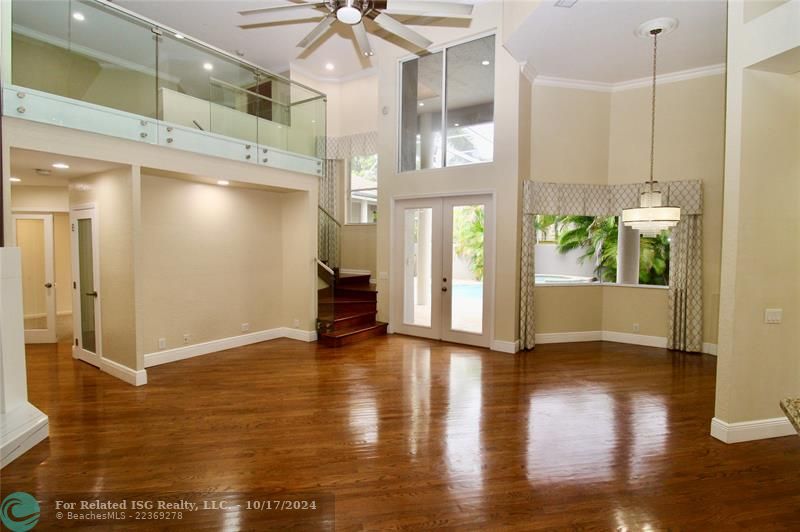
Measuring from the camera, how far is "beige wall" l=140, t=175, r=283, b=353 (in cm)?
525

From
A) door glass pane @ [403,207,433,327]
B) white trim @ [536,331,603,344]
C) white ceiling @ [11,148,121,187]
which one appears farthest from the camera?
door glass pane @ [403,207,433,327]

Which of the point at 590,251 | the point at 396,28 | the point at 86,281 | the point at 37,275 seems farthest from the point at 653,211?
the point at 37,275

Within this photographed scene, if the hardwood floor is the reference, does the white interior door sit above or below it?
above

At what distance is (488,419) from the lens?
3758mm

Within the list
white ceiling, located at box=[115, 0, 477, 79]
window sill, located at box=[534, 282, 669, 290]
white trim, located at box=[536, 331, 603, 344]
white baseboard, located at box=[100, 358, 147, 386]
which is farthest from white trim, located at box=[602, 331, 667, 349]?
white baseboard, located at box=[100, 358, 147, 386]

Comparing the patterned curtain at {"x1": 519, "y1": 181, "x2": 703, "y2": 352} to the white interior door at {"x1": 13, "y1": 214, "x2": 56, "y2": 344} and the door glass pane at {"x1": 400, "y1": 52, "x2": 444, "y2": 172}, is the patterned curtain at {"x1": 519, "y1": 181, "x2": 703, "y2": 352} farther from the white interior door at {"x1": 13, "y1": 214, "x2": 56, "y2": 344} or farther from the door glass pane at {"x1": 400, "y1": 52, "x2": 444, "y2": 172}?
the white interior door at {"x1": 13, "y1": 214, "x2": 56, "y2": 344}

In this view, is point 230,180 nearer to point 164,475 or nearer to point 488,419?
point 164,475

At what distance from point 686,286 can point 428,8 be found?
5396 mm

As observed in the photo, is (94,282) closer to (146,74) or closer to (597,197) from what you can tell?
(146,74)

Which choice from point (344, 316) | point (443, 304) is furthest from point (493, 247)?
point (344, 316)

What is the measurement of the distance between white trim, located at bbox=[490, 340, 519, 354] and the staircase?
79.7 inches

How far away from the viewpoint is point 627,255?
682 cm

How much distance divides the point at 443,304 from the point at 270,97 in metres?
4.14

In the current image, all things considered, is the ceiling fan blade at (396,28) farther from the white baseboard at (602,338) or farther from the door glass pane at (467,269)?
the white baseboard at (602,338)
